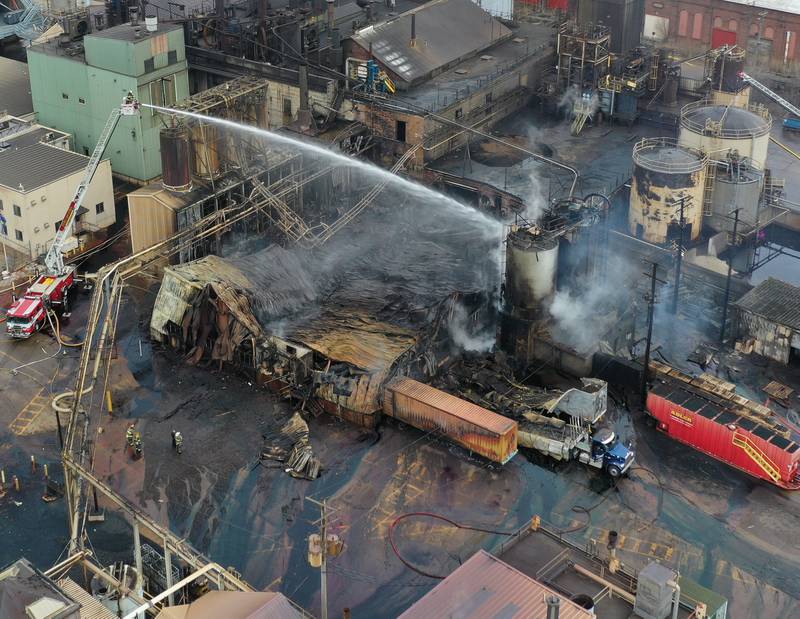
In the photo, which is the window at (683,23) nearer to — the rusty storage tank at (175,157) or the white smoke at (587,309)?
the white smoke at (587,309)

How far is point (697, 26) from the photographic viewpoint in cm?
12100

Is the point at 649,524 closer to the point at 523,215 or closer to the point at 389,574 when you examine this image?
the point at 389,574

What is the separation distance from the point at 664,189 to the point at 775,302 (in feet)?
42.6

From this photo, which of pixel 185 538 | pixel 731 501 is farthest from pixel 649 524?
pixel 185 538

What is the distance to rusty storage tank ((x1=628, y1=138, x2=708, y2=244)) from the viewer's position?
8669cm

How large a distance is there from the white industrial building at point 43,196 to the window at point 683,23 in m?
60.0

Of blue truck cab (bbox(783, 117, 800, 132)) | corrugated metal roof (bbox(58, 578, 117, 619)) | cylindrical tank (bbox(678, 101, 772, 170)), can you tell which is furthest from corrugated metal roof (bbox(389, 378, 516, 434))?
blue truck cab (bbox(783, 117, 800, 132))

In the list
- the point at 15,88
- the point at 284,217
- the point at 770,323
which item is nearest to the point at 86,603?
the point at 284,217

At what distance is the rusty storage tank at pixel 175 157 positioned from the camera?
81125 mm

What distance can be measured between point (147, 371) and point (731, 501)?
115ft

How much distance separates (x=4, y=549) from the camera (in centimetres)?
6253

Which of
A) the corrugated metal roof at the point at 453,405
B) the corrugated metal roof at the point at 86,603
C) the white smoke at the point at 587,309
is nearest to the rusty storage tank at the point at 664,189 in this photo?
the white smoke at the point at 587,309

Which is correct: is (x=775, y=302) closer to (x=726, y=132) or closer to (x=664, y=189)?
(x=664, y=189)

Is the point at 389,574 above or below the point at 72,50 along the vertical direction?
below
